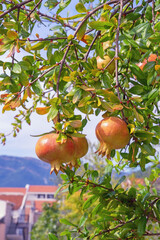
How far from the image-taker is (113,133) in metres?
0.59

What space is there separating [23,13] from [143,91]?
0.58 meters

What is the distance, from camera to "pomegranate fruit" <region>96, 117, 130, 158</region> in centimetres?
59

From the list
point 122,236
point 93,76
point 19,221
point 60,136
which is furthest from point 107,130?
point 19,221

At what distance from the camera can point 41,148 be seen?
0.61 meters

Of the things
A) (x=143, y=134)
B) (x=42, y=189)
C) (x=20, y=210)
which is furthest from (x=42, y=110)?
(x=42, y=189)

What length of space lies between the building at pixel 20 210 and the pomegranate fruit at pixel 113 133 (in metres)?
10.4

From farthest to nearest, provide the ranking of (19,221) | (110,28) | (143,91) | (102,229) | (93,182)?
(19,221) < (102,229) < (93,182) < (143,91) < (110,28)

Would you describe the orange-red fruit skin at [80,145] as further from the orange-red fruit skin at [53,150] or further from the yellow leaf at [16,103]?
the yellow leaf at [16,103]

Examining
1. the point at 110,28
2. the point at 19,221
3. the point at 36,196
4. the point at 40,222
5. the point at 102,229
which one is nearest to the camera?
the point at 110,28

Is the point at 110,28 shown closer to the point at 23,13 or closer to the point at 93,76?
the point at 93,76

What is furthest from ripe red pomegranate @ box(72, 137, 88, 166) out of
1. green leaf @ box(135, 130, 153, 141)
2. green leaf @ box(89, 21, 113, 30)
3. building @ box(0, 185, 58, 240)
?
building @ box(0, 185, 58, 240)

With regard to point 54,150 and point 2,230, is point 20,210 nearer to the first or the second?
point 2,230

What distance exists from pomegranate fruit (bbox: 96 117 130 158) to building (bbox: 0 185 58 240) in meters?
10.4

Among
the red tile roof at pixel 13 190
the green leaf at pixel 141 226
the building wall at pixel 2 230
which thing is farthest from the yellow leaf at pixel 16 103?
the red tile roof at pixel 13 190
